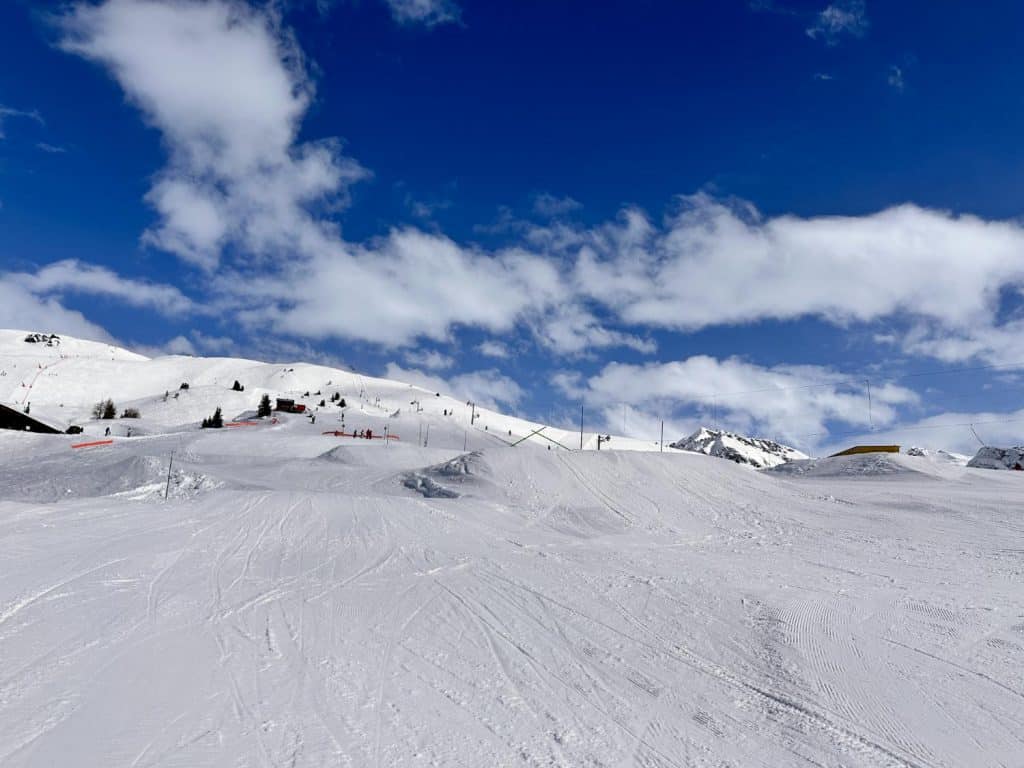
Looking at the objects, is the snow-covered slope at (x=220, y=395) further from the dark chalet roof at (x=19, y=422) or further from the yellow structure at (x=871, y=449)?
the yellow structure at (x=871, y=449)

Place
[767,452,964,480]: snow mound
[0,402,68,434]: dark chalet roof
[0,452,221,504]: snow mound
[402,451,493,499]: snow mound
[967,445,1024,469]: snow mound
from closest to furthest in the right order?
1. [402,451,493,499]: snow mound
2. [0,452,221,504]: snow mound
3. [767,452,964,480]: snow mound
4. [967,445,1024,469]: snow mound
5. [0,402,68,434]: dark chalet roof

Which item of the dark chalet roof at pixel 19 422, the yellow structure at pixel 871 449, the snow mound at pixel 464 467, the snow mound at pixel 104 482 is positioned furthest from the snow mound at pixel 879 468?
the dark chalet roof at pixel 19 422

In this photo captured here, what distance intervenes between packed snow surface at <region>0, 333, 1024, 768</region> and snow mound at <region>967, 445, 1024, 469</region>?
40516 millimetres

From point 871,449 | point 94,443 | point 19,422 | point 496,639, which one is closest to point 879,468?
point 871,449

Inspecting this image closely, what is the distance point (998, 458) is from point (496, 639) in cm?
6030

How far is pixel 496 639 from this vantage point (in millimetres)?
7043

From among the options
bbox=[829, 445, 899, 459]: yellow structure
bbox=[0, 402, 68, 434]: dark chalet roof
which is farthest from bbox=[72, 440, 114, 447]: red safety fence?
bbox=[829, 445, 899, 459]: yellow structure

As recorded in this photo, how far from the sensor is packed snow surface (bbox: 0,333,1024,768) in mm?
4598

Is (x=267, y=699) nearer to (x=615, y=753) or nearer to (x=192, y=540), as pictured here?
(x=615, y=753)

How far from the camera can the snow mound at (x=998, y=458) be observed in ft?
160

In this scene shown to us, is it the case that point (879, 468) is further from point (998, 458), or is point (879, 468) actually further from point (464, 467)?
point (998, 458)

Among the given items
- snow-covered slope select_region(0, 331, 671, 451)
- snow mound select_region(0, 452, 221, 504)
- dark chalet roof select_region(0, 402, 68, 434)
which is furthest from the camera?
snow-covered slope select_region(0, 331, 671, 451)

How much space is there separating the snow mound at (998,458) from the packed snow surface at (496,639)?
4052cm

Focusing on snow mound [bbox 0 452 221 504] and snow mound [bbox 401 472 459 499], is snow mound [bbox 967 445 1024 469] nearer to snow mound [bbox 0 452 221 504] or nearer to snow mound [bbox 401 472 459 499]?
snow mound [bbox 401 472 459 499]
